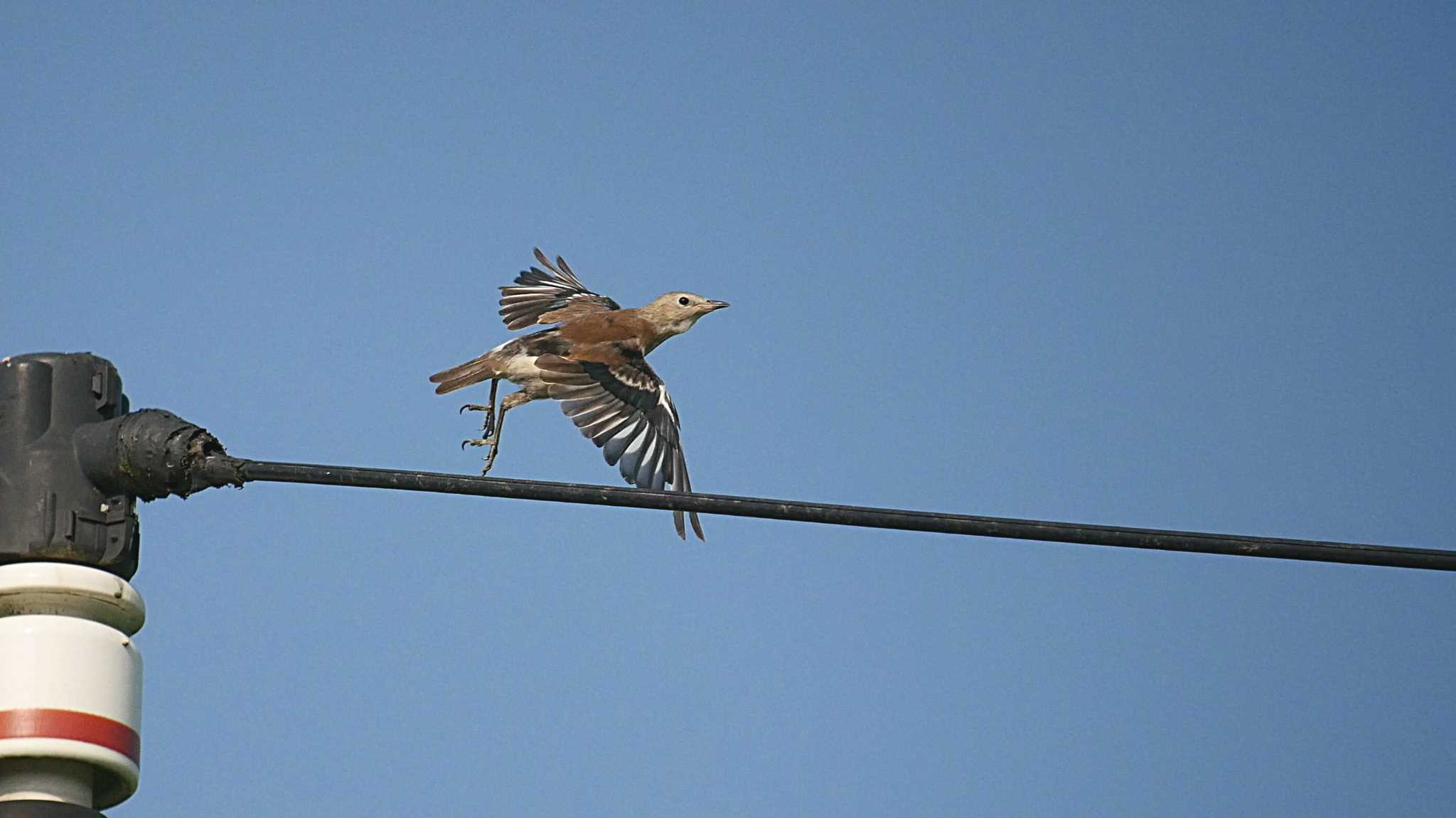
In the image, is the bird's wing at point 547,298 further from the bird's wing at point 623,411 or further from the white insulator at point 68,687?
the white insulator at point 68,687

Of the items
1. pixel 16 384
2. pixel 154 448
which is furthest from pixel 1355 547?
pixel 16 384

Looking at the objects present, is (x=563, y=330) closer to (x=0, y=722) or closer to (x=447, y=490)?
(x=447, y=490)

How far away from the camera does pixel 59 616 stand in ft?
11.0

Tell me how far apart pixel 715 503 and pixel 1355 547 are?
1.50 m

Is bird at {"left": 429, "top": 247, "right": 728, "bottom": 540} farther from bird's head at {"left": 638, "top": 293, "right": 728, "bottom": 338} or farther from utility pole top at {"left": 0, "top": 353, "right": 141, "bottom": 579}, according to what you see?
utility pole top at {"left": 0, "top": 353, "right": 141, "bottom": 579}

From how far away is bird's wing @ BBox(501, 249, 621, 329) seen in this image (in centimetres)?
1433

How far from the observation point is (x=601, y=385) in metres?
12.0

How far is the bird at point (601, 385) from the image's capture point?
1156 centimetres

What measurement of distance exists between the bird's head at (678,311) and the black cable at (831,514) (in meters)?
9.31

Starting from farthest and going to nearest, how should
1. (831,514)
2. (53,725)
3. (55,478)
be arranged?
(831,514) < (55,478) < (53,725)

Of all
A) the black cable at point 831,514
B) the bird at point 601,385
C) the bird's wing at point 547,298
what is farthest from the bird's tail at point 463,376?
the black cable at point 831,514

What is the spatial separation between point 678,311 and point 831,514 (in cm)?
954

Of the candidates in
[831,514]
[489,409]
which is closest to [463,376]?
[489,409]

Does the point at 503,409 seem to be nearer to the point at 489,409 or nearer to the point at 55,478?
the point at 489,409
